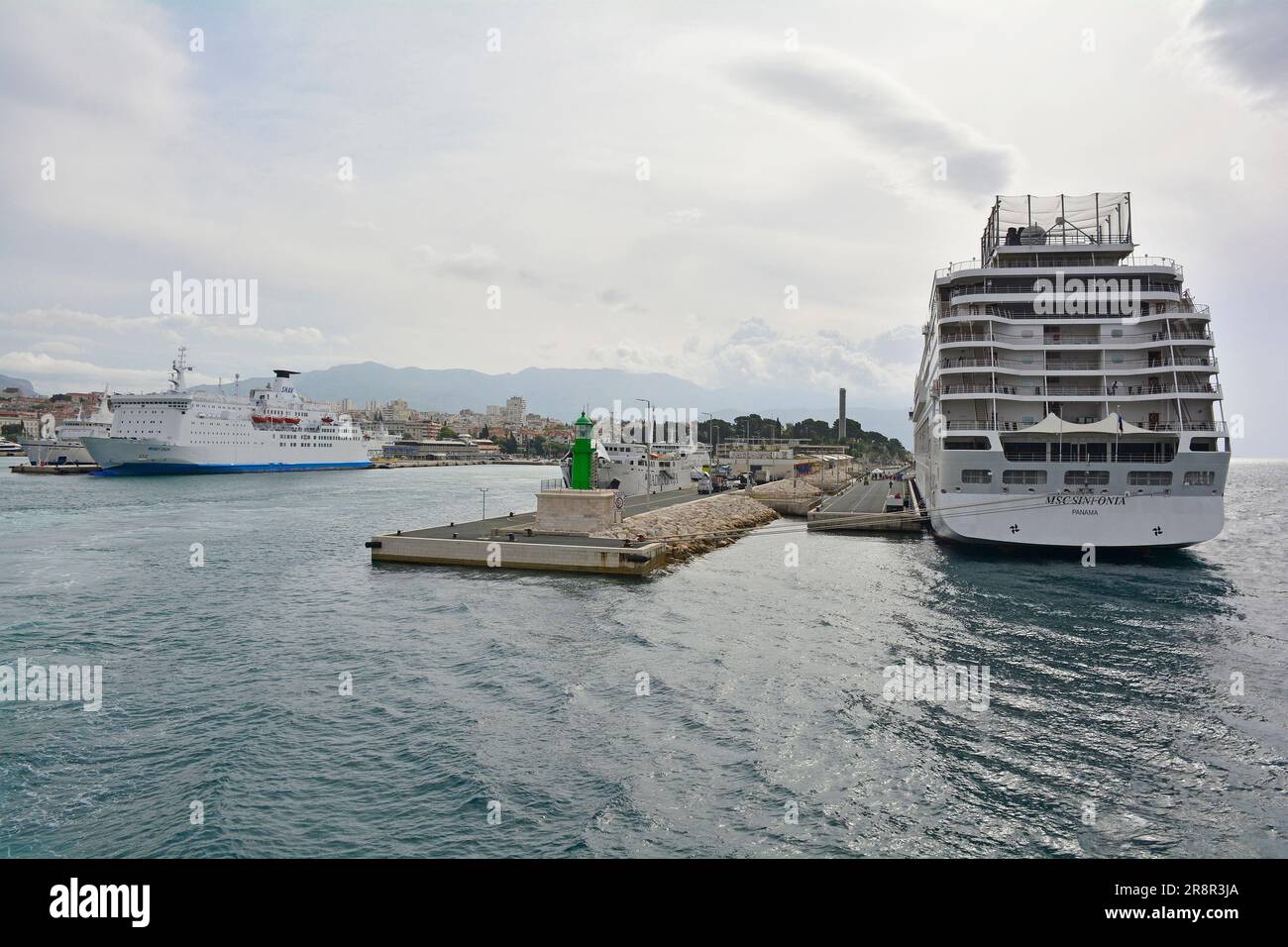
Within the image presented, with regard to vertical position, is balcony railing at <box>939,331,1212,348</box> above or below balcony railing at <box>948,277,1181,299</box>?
below

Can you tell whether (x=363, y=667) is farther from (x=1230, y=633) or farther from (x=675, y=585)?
(x=1230, y=633)

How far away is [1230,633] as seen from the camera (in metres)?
23.1

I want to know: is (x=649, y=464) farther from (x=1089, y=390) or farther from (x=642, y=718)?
(x=642, y=718)

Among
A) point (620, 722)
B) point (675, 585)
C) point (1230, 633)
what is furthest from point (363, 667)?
point (1230, 633)

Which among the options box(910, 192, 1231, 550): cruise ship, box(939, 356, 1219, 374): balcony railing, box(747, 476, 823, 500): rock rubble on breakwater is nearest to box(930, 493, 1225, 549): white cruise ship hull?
box(910, 192, 1231, 550): cruise ship
